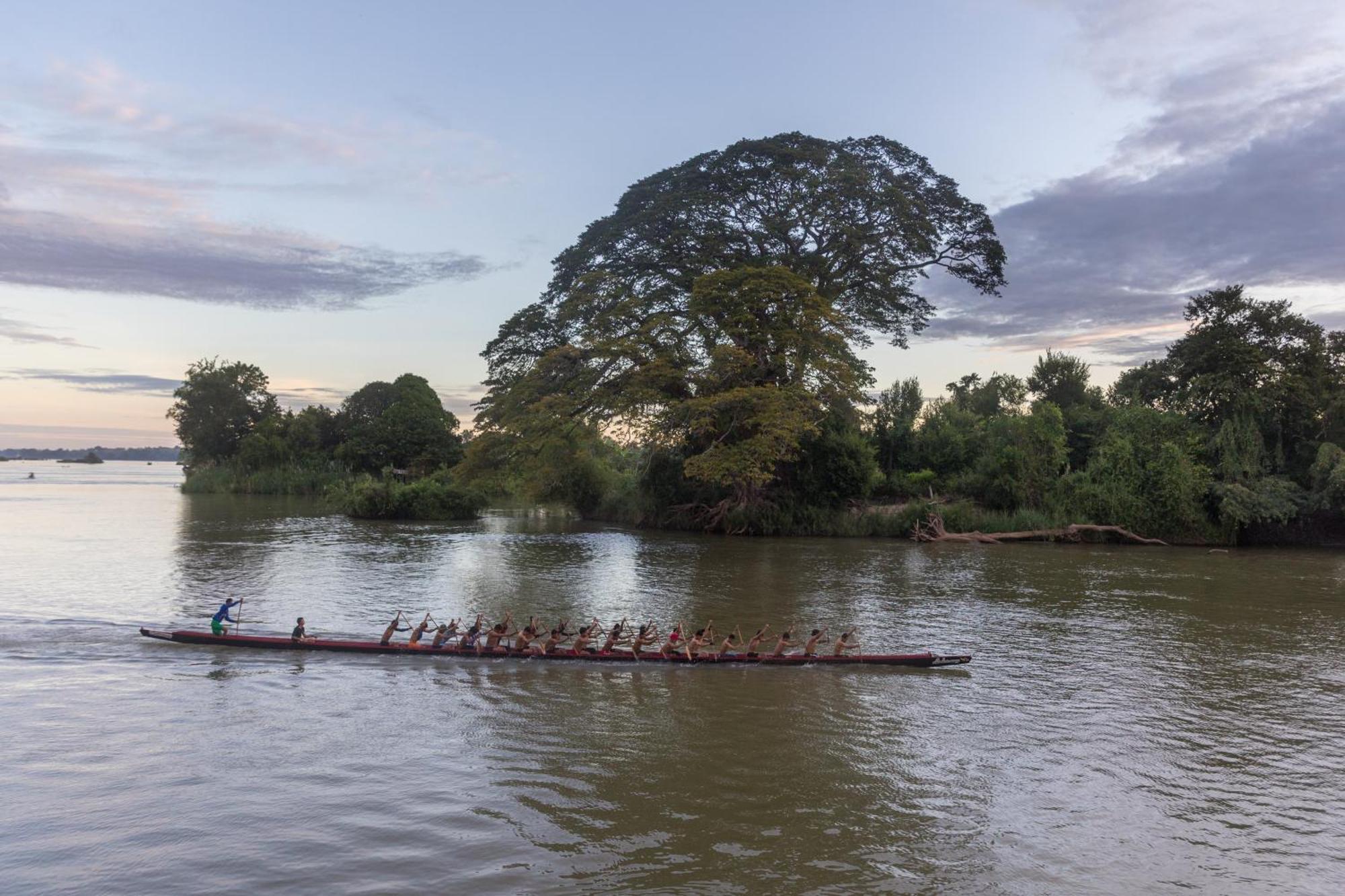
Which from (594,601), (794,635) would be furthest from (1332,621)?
(594,601)

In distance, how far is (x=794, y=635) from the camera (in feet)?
61.0

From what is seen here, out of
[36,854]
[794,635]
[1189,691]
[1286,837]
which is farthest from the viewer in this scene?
[794,635]

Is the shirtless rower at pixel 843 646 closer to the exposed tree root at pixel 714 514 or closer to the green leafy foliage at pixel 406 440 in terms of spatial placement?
the exposed tree root at pixel 714 514

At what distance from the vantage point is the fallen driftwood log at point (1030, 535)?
36438mm

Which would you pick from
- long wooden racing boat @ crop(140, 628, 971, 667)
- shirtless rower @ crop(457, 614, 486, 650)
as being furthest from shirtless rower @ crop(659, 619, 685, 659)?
shirtless rower @ crop(457, 614, 486, 650)

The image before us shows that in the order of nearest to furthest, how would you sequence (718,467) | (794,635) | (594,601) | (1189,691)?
(1189,691), (794,635), (594,601), (718,467)

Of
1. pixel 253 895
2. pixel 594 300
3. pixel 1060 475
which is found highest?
pixel 594 300

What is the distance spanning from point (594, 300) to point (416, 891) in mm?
32893

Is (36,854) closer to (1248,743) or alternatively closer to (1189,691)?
(1248,743)


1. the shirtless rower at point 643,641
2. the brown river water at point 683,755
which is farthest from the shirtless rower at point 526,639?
the shirtless rower at point 643,641

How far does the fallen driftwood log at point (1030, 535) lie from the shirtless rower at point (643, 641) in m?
23.8

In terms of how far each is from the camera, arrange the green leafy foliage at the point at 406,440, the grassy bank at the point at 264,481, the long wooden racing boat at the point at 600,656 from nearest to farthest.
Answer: the long wooden racing boat at the point at 600,656
the green leafy foliage at the point at 406,440
the grassy bank at the point at 264,481

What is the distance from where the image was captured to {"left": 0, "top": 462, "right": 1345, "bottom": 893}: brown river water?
8.21 metres

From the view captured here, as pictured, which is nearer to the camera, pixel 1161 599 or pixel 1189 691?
pixel 1189 691
